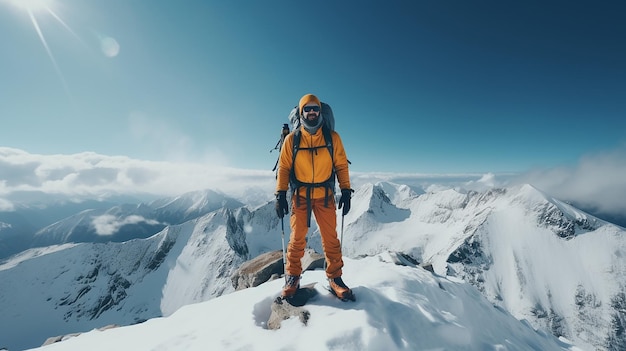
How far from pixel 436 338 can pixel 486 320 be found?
329 centimetres

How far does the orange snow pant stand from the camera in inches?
282

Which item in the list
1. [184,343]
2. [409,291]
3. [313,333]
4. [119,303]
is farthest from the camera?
[119,303]

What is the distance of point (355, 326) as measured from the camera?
204 inches

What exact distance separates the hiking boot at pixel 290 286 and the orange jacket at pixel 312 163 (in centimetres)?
219

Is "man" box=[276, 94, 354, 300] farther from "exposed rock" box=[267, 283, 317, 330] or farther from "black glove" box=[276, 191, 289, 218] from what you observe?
"exposed rock" box=[267, 283, 317, 330]

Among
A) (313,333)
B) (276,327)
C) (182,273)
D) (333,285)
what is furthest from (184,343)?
(182,273)

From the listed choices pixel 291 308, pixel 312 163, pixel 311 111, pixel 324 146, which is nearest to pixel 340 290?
pixel 291 308

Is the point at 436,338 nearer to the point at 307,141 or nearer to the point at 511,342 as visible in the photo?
the point at 511,342

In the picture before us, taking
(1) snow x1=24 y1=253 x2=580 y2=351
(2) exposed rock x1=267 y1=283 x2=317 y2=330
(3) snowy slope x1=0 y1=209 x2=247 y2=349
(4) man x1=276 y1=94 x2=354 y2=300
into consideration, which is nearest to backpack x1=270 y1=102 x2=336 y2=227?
(4) man x1=276 y1=94 x2=354 y2=300

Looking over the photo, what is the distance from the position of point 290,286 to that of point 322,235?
1.52 metres

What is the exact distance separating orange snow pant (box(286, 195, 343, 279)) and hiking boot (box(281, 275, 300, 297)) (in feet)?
0.35

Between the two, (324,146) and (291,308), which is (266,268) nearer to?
(291,308)

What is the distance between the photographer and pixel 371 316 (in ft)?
18.2

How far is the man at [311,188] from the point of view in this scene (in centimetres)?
704
